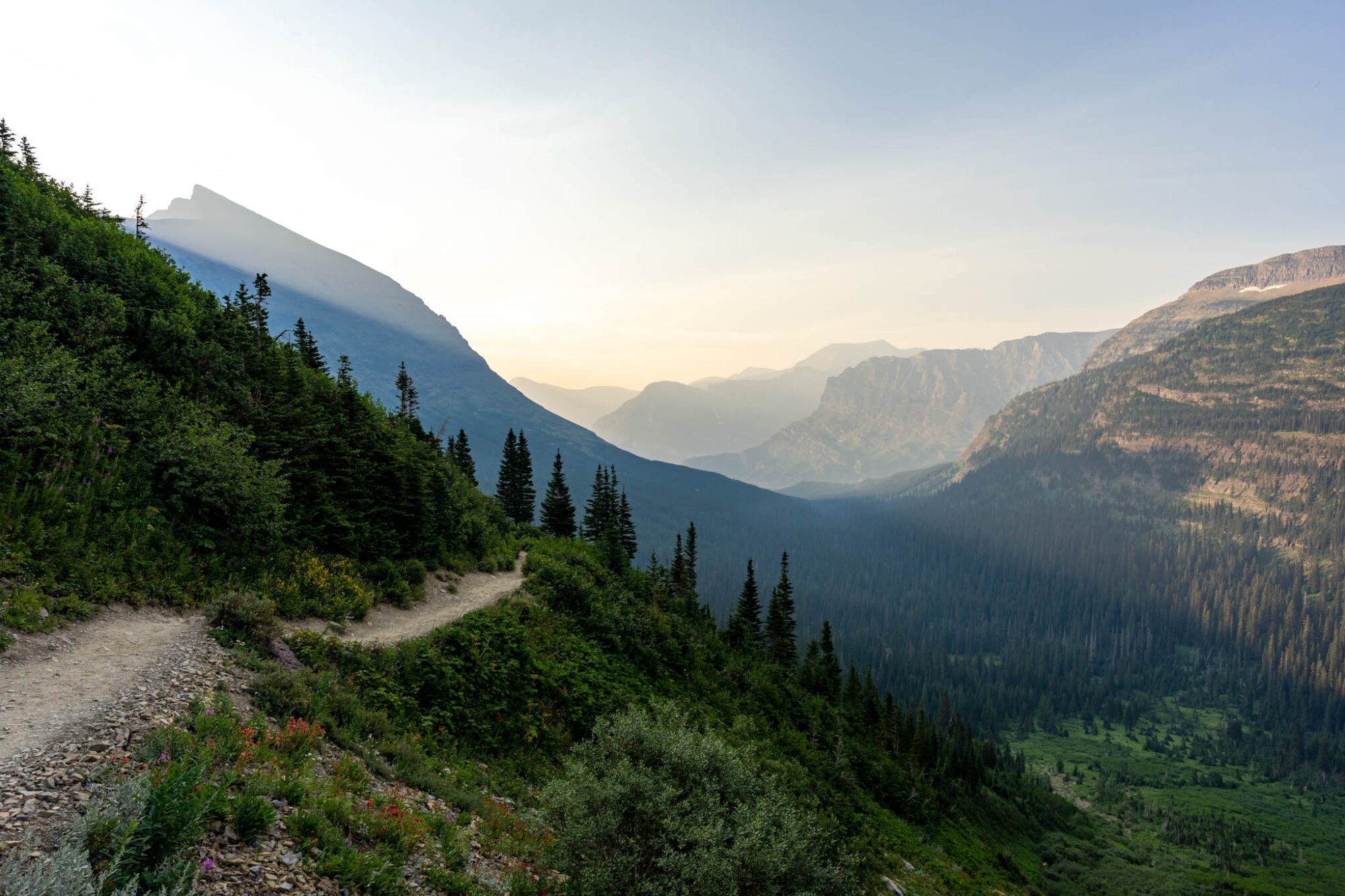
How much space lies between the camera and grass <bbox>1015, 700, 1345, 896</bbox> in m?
103

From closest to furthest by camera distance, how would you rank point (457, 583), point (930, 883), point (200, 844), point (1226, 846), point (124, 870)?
1. point (124, 870)
2. point (200, 844)
3. point (457, 583)
4. point (930, 883)
5. point (1226, 846)

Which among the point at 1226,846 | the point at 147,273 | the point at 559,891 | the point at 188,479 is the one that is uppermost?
the point at 147,273

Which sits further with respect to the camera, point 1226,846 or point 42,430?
point 1226,846

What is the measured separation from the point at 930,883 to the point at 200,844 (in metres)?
37.3

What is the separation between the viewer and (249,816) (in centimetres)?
839

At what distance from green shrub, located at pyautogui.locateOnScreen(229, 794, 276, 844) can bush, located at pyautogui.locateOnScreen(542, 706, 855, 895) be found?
531 cm

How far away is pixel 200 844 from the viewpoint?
25.3 ft

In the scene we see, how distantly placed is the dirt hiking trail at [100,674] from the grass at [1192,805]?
432 feet

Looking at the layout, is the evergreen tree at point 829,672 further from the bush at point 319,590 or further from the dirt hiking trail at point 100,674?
the dirt hiking trail at point 100,674

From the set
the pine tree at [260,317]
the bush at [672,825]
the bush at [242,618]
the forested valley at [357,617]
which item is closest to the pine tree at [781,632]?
the forested valley at [357,617]

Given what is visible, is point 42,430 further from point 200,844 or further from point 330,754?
point 200,844

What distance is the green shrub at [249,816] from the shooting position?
27.2ft

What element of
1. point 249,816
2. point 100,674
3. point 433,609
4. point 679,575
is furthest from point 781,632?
point 249,816

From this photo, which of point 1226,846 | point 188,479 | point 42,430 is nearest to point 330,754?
point 188,479
